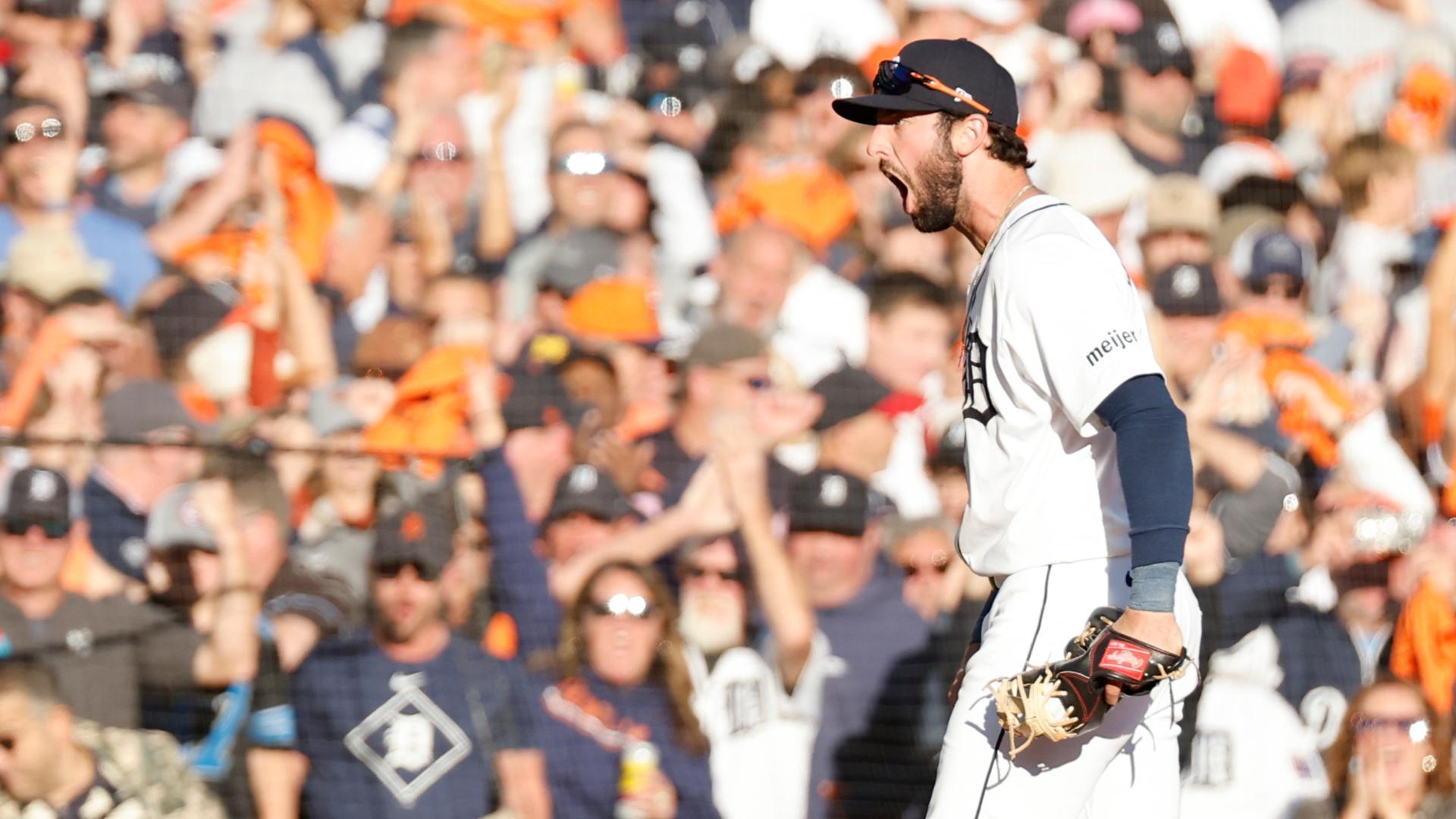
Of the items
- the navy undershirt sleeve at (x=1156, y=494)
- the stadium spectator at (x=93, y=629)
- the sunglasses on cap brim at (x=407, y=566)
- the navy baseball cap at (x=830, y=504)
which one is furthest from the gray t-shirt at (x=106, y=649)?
the navy undershirt sleeve at (x=1156, y=494)

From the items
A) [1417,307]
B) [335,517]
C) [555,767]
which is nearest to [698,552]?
[555,767]

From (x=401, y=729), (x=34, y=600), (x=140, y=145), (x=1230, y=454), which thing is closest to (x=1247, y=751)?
(x=1230, y=454)

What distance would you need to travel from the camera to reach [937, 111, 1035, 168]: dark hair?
7.94 ft

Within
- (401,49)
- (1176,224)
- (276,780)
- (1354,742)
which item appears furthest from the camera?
(1176,224)

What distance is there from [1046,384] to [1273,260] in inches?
→ 133

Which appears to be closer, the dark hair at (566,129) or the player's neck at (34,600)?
the player's neck at (34,600)

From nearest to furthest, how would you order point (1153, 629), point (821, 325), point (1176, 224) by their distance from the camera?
point (1153, 629)
point (821, 325)
point (1176, 224)

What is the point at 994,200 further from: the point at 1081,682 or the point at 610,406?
the point at 610,406

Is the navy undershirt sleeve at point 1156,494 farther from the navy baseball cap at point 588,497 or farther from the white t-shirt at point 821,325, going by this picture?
→ the white t-shirt at point 821,325

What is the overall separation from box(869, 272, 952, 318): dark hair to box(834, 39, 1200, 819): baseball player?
2.66 m

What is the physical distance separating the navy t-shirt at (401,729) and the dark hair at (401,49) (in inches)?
72.7

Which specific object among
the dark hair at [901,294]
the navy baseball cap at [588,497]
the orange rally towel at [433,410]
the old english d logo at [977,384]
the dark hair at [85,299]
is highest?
the old english d logo at [977,384]

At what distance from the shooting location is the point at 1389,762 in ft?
15.9

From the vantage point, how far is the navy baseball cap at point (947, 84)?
94.1 inches
